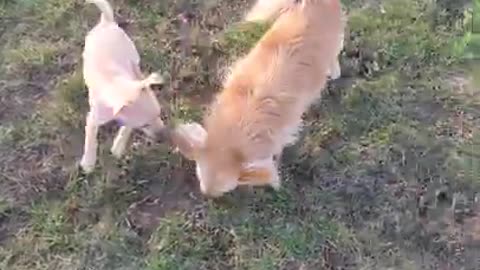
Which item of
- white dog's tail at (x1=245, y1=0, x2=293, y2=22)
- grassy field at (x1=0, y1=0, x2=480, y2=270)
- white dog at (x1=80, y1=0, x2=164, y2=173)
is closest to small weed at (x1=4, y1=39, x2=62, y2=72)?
grassy field at (x1=0, y1=0, x2=480, y2=270)

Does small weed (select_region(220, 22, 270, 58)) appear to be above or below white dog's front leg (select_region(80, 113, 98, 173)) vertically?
above

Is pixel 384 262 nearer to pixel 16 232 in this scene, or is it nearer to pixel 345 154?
pixel 345 154

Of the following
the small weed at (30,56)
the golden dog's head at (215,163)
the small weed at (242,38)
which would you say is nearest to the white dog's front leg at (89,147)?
the golden dog's head at (215,163)

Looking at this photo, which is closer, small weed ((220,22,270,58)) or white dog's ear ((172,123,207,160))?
white dog's ear ((172,123,207,160))

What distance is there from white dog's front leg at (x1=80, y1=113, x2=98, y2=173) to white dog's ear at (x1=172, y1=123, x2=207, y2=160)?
0.34 metres

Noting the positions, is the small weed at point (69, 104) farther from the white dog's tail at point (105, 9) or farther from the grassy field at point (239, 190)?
the white dog's tail at point (105, 9)

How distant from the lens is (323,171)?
12.4 feet

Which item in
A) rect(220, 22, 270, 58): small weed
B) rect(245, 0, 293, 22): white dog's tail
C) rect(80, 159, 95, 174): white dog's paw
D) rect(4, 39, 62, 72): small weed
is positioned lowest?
rect(80, 159, 95, 174): white dog's paw

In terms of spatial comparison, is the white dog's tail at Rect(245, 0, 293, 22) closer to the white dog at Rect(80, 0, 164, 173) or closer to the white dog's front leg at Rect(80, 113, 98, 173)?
the white dog at Rect(80, 0, 164, 173)

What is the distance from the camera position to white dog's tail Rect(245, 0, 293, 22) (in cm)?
396

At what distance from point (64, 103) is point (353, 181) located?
4.27 ft

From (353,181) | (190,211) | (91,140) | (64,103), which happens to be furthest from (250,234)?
(64,103)

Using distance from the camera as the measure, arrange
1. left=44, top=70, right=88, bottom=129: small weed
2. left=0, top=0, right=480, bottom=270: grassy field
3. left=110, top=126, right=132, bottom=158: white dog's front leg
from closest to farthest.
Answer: left=0, top=0, right=480, bottom=270: grassy field
left=110, top=126, right=132, bottom=158: white dog's front leg
left=44, top=70, right=88, bottom=129: small weed

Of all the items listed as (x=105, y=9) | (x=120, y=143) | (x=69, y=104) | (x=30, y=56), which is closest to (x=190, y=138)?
(x=120, y=143)
